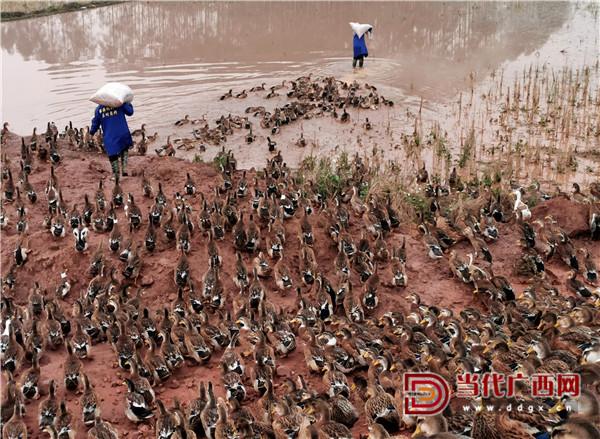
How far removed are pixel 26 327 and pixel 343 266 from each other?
14.3 ft

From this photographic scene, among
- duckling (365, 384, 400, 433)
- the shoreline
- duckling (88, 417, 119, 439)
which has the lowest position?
duckling (88, 417, 119, 439)

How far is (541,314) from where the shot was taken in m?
7.95

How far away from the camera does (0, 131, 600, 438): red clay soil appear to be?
23.5ft

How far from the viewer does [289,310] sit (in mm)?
8688

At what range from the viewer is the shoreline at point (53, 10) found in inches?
1188

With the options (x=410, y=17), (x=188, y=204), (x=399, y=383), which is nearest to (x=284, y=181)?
Answer: (x=188, y=204)

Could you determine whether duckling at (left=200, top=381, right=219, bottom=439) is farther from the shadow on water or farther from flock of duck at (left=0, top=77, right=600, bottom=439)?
the shadow on water

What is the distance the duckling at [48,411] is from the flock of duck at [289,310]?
0.03 meters

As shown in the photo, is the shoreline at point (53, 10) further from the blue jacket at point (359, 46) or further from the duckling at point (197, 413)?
the duckling at point (197, 413)

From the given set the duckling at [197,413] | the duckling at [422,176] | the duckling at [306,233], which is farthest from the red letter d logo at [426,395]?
the duckling at [422,176]

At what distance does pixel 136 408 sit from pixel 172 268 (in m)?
3.10

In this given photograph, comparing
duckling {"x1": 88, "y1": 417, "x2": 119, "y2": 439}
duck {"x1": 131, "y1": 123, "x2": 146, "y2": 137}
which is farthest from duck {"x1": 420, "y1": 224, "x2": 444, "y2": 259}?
duck {"x1": 131, "y1": 123, "x2": 146, "y2": 137}

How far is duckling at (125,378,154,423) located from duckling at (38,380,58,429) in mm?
731

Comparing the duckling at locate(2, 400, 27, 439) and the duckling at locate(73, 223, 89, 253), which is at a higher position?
the duckling at locate(73, 223, 89, 253)
